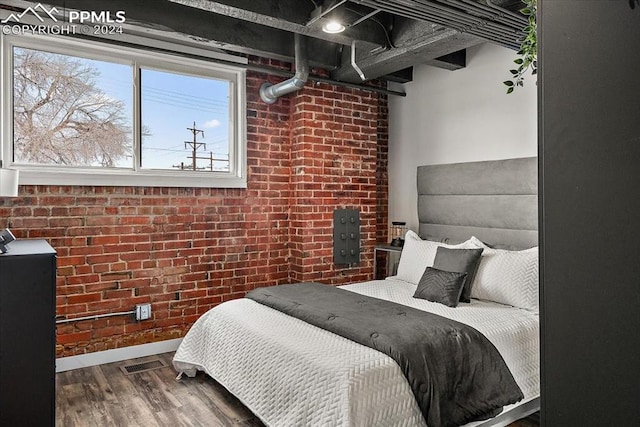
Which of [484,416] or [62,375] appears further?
[62,375]

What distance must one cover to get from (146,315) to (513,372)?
2.81m

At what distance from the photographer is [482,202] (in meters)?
4.01

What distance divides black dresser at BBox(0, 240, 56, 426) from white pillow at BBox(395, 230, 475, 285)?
263 centimetres

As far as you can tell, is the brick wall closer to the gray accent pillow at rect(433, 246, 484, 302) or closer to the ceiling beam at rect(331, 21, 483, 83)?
the ceiling beam at rect(331, 21, 483, 83)

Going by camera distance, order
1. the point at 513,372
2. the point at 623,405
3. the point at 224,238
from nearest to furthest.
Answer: the point at 623,405
the point at 513,372
the point at 224,238

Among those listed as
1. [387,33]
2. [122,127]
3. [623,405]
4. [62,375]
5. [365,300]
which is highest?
[387,33]

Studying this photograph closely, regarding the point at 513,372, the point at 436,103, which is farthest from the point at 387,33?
the point at 513,372

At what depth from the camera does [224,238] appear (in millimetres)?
4219

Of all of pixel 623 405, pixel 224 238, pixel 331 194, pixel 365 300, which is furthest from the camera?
pixel 331 194

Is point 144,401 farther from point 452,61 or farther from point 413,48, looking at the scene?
point 452,61

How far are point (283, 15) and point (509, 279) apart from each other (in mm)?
2351

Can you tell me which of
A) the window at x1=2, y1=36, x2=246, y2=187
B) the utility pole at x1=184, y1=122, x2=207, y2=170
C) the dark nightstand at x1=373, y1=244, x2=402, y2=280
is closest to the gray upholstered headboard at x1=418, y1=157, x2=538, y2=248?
the dark nightstand at x1=373, y1=244, x2=402, y2=280

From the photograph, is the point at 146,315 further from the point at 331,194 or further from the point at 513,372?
the point at 513,372

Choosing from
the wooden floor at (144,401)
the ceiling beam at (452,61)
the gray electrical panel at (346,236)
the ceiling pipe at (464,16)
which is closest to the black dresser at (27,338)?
the wooden floor at (144,401)
